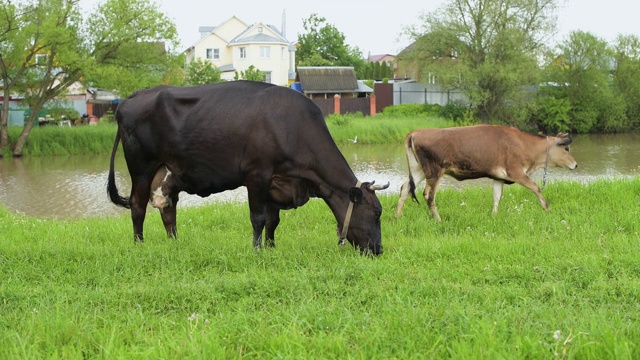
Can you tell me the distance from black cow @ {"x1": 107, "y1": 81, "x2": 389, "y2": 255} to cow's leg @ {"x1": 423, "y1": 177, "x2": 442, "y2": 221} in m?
2.70

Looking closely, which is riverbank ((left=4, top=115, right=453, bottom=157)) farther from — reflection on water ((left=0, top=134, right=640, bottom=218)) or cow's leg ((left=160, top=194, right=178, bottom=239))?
cow's leg ((left=160, top=194, right=178, bottom=239))

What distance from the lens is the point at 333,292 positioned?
19.5 feet

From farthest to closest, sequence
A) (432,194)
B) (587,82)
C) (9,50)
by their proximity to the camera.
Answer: (587,82)
(9,50)
(432,194)

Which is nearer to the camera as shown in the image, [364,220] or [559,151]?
[364,220]

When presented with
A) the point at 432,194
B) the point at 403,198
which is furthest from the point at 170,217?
the point at 432,194

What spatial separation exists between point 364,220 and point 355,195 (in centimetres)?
29

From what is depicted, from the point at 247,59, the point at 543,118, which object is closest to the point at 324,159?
the point at 543,118

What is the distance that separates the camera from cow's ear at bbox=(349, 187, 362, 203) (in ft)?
25.7

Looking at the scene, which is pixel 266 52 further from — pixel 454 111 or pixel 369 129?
pixel 369 129

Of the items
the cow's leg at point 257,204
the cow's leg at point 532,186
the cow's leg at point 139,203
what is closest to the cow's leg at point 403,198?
the cow's leg at point 532,186

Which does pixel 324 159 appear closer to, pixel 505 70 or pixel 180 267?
pixel 180 267

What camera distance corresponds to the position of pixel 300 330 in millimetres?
4727

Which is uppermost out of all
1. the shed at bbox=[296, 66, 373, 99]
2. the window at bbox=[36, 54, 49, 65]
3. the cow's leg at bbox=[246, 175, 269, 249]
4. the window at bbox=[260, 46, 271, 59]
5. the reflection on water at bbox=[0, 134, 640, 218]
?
the window at bbox=[260, 46, 271, 59]

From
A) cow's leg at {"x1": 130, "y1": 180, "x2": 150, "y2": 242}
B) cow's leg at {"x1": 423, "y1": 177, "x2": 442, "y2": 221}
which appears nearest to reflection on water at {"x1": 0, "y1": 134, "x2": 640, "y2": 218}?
cow's leg at {"x1": 423, "y1": 177, "x2": 442, "y2": 221}
